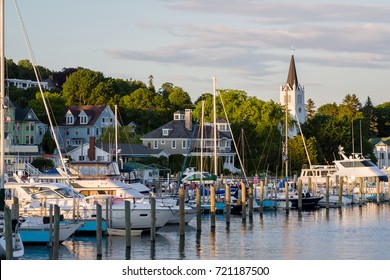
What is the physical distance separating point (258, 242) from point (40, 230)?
1309cm

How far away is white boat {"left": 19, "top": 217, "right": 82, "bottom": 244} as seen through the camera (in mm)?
47681

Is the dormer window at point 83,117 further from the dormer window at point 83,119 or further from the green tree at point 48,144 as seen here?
the green tree at point 48,144

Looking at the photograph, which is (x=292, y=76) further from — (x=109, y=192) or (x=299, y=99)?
(x=109, y=192)

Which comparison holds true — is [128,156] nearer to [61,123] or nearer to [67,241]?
[61,123]

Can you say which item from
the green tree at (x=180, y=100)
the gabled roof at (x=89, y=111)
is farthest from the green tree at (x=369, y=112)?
the gabled roof at (x=89, y=111)

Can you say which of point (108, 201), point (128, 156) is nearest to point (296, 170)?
point (128, 156)

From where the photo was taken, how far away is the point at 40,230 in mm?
47844

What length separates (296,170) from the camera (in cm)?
11550

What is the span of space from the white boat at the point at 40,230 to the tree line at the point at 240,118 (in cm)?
6085

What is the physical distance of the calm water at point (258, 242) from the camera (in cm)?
4841

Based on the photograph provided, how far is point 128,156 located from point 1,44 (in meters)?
71.7

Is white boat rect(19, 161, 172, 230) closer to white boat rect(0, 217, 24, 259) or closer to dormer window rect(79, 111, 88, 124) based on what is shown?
white boat rect(0, 217, 24, 259)

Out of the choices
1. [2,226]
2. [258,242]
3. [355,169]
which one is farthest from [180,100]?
[2,226]

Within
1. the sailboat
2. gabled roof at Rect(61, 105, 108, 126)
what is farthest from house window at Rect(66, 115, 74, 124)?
the sailboat
